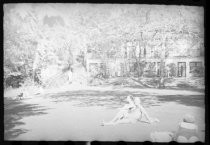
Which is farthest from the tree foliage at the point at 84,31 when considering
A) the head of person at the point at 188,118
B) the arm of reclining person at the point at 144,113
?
the head of person at the point at 188,118

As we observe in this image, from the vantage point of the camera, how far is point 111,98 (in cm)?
328

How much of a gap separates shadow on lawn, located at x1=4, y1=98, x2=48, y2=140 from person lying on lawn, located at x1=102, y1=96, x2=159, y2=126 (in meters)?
0.79

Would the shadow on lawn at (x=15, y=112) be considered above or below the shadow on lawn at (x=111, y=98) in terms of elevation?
below

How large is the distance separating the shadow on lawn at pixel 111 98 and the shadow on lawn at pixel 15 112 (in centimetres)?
22

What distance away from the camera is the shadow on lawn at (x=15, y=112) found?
10.6 feet

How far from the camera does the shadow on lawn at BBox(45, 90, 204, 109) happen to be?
3.26m

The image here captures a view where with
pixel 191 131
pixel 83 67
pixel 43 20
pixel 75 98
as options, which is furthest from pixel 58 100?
pixel 191 131

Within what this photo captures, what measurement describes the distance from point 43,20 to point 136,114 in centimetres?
150

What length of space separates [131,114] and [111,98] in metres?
0.29

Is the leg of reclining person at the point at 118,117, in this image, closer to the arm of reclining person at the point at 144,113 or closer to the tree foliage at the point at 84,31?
the arm of reclining person at the point at 144,113

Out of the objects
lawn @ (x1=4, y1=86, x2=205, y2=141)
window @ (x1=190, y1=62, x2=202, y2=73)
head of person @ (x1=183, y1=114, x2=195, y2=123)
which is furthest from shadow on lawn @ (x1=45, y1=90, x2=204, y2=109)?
window @ (x1=190, y1=62, x2=202, y2=73)

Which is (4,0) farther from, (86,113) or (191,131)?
(191,131)

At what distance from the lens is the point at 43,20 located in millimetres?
3248

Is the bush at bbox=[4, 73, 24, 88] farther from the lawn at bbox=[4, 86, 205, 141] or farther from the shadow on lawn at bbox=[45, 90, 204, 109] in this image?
the shadow on lawn at bbox=[45, 90, 204, 109]
